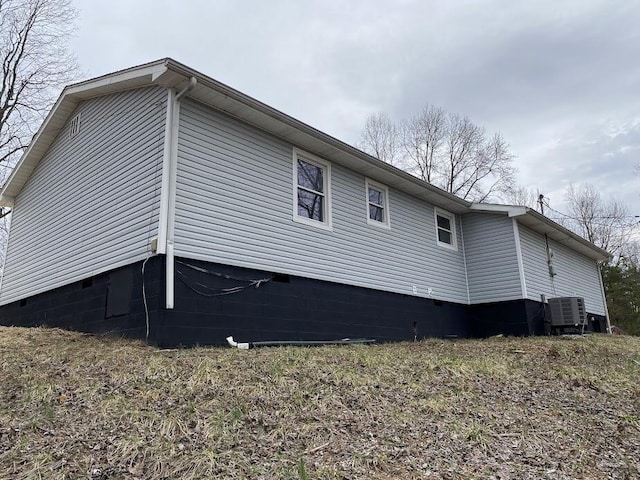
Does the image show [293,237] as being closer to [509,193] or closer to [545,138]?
[545,138]

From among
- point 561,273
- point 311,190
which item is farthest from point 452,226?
point 311,190

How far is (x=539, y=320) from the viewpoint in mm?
13219

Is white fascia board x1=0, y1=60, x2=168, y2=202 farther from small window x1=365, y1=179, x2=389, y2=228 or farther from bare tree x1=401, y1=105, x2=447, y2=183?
bare tree x1=401, y1=105, x2=447, y2=183

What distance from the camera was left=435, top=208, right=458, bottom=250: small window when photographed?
42.0 ft

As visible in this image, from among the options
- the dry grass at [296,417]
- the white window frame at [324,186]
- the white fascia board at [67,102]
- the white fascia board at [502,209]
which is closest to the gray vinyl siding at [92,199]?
the white fascia board at [67,102]

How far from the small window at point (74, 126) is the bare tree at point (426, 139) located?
21.2 metres

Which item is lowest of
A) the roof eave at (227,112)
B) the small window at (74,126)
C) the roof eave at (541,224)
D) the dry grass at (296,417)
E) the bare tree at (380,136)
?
the dry grass at (296,417)

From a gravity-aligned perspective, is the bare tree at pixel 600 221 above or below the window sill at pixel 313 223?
above

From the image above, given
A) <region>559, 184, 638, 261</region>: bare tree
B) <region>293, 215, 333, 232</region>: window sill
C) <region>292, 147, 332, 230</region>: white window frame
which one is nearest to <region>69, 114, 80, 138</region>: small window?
<region>292, 147, 332, 230</region>: white window frame

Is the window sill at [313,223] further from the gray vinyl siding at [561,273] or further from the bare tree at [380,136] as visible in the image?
the bare tree at [380,136]

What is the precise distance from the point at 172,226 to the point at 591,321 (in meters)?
16.4

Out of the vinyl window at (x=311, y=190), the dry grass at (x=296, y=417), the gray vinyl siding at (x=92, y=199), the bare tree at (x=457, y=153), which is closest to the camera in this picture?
the dry grass at (x=296, y=417)

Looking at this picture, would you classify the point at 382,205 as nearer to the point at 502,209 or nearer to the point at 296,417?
the point at 502,209

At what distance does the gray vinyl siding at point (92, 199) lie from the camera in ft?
24.5
